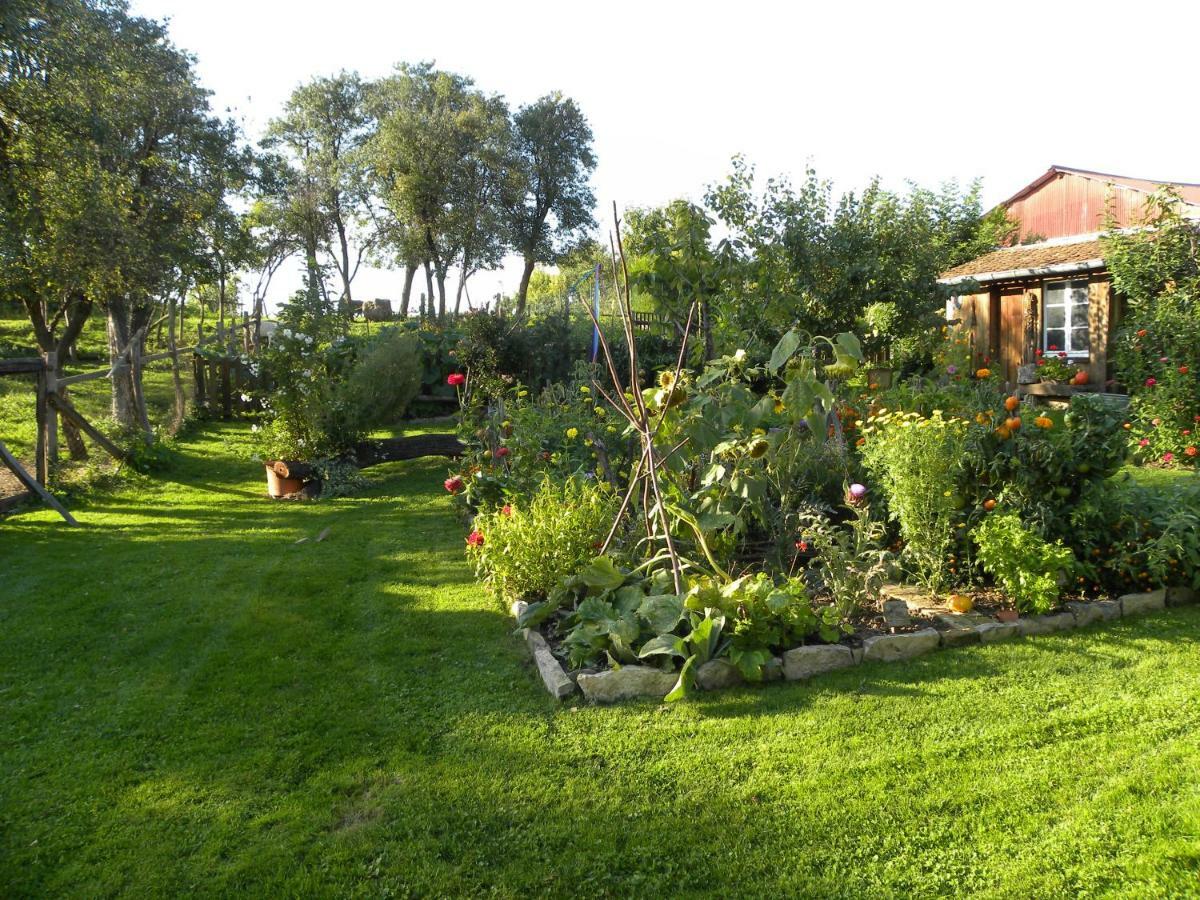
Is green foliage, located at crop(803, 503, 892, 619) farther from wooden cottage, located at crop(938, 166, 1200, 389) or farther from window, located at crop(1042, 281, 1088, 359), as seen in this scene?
window, located at crop(1042, 281, 1088, 359)

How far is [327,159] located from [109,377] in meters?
16.5

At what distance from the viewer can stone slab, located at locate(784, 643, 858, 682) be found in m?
3.47

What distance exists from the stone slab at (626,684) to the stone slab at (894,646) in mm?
950

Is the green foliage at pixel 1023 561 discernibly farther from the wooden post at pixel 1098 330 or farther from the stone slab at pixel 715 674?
the wooden post at pixel 1098 330

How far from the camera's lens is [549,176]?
24094mm

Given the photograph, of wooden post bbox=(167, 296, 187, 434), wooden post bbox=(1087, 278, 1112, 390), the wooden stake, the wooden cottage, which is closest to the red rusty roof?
the wooden cottage

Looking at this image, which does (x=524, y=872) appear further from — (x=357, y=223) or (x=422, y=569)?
(x=357, y=223)

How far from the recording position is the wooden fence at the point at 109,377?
290 inches

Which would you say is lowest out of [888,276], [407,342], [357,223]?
[407,342]

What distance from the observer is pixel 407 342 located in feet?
37.1

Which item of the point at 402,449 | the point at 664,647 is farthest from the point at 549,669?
the point at 402,449

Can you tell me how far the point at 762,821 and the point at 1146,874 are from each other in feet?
3.51

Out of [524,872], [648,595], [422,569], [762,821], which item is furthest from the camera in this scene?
[422,569]

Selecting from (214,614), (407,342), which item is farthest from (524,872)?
(407,342)
